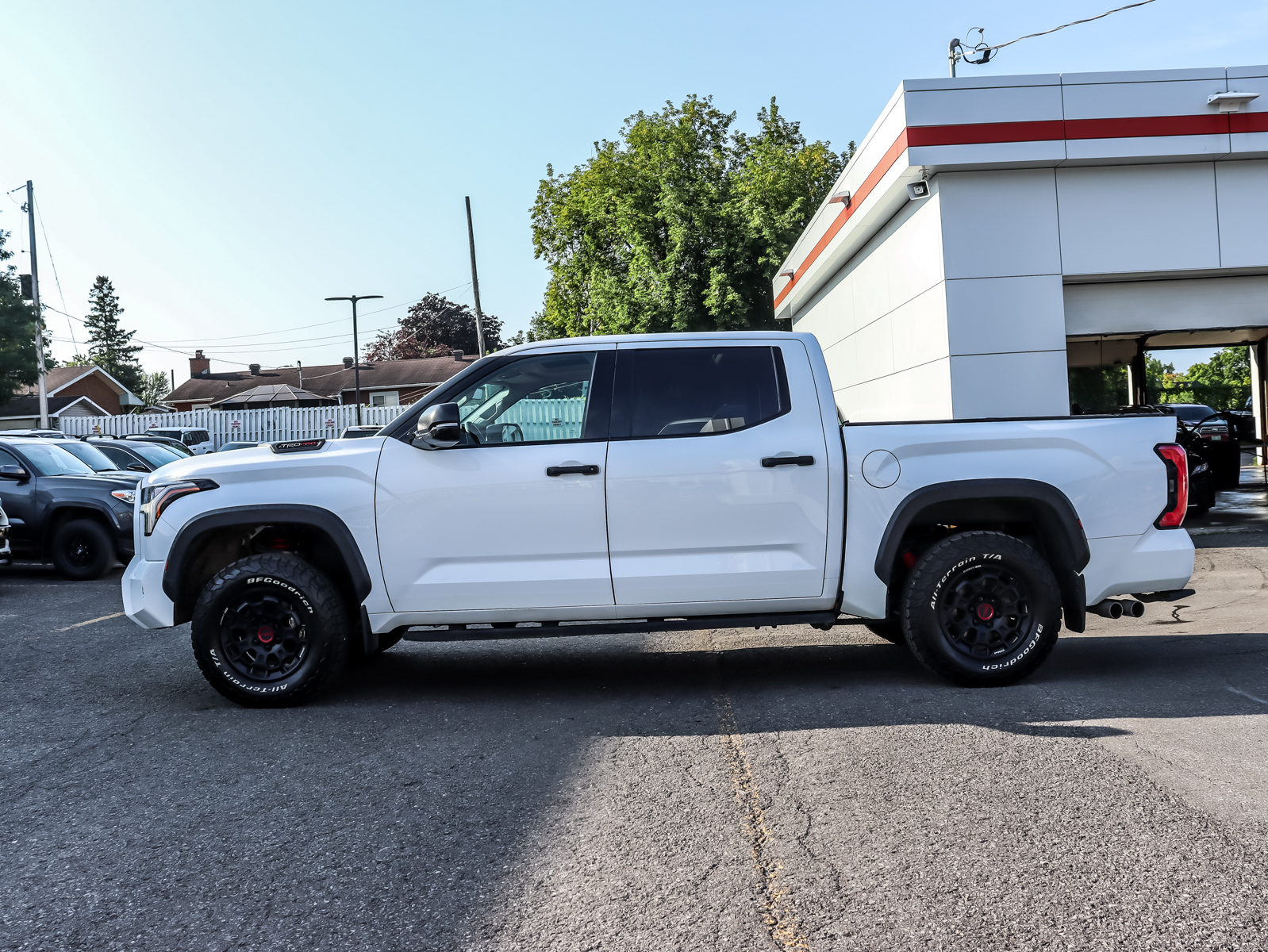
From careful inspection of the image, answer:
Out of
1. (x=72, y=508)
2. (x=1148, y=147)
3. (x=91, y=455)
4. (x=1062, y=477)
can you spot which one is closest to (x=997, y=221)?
(x=1148, y=147)

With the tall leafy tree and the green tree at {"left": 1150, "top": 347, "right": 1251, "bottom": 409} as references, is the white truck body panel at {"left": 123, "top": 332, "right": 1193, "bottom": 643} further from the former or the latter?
the tall leafy tree

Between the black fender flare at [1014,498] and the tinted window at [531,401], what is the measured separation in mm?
1755

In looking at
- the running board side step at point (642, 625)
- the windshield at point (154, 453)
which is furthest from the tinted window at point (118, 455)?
the running board side step at point (642, 625)

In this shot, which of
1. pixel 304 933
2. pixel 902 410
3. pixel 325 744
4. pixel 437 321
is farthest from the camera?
pixel 437 321

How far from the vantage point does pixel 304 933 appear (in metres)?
3.14

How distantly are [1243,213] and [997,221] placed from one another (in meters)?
2.94

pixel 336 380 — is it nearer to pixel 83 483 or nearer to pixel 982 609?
pixel 83 483

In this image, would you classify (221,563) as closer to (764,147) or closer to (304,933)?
(304,933)

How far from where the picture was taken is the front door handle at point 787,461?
5.75m

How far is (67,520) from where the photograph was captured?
1265 cm

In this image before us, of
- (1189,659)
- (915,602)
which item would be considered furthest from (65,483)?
(1189,659)

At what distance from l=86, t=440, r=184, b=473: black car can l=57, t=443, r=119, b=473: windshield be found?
893mm

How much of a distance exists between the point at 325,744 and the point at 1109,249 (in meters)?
11.3

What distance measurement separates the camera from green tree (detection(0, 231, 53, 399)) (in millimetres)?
42406
